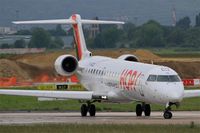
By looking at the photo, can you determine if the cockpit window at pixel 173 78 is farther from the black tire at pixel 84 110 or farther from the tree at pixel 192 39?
the tree at pixel 192 39

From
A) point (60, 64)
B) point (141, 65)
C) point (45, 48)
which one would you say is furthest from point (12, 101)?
point (45, 48)

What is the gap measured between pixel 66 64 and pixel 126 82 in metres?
5.36

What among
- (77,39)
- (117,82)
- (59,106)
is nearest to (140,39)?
(59,106)

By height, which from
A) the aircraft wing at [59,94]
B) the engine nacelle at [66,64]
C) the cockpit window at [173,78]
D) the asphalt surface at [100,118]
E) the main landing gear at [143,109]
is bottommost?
the asphalt surface at [100,118]

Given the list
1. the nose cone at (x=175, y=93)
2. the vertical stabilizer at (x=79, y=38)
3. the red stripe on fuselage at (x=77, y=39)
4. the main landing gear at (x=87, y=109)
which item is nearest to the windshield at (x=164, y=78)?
the nose cone at (x=175, y=93)

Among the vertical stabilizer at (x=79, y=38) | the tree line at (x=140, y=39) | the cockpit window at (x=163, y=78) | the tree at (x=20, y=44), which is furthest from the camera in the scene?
the tree at (x=20, y=44)

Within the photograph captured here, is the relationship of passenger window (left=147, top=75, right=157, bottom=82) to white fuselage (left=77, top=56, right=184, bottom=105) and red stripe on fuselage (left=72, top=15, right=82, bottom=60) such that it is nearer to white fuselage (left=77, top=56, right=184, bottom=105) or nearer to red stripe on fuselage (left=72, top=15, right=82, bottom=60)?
white fuselage (left=77, top=56, right=184, bottom=105)

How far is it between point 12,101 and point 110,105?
280 inches

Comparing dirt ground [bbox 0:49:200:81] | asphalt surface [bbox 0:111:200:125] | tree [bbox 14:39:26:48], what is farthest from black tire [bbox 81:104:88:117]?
tree [bbox 14:39:26:48]

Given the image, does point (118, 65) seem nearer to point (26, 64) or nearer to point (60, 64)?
point (60, 64)

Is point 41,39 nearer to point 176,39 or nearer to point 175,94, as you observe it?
point 176,39

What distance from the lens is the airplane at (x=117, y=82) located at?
147ft

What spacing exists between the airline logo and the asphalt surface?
5.03ft
